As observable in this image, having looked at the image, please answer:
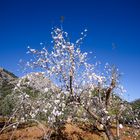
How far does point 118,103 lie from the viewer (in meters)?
26.9

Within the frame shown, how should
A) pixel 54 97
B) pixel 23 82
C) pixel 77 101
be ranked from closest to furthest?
1. pixel 77 101
2. pixel 54 97
3. pixel 23 82

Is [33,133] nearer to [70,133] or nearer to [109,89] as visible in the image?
[70,133]

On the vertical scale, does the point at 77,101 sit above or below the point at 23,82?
below

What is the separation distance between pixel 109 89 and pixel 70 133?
264 inches

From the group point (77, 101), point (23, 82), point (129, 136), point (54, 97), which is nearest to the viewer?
point (77, 101)

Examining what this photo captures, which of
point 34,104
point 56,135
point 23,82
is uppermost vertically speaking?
point 23,82

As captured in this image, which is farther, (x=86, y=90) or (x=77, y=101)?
(x=86, y=90)

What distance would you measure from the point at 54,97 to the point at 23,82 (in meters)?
3.55

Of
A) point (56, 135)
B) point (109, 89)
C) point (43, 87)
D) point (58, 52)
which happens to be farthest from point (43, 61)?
point (56, 135)

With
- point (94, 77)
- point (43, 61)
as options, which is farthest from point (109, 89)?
point (43, 61)

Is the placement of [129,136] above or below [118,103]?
below

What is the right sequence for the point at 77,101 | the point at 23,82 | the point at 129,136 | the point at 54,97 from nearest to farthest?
1. the point at 77,101
2. the point at 54,97
3. the point at 23,82
4. the point at 129,136

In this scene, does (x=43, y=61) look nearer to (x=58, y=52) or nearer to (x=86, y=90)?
(x=58, y=52)

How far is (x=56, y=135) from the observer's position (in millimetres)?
26953
